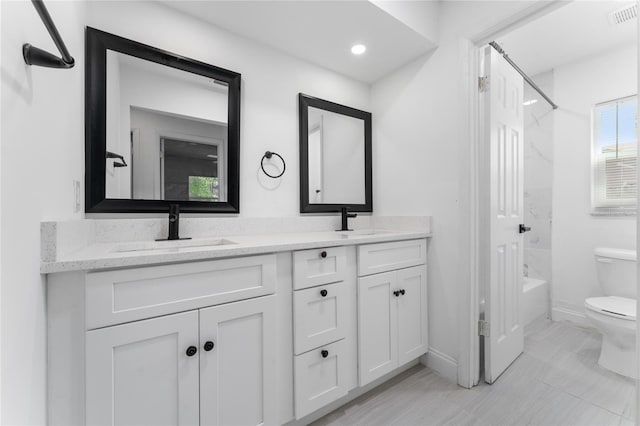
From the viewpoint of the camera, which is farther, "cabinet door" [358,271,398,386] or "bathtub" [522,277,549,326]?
"bathtub" [522,277,549,326]

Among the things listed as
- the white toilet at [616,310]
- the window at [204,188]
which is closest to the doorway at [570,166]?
the white toilet at [616,310]

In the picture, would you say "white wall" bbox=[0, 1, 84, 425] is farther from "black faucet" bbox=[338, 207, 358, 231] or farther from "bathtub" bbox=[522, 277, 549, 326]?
"bathtub" bbox=[522, 277, 549, 326]

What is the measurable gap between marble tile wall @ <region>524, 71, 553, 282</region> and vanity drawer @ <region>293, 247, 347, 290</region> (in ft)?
8.08

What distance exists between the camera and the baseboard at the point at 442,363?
1653 millimetres

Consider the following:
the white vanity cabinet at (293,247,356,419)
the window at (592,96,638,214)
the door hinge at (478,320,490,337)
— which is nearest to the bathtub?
the window at (592,96,638,214)

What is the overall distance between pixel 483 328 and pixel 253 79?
212cm

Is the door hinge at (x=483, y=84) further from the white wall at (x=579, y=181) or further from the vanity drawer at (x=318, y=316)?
the white wall at (x=579, y=181)

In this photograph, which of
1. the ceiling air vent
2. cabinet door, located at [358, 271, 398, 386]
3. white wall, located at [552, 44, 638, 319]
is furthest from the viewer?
white wall, located at [552, 44, 638, 319]

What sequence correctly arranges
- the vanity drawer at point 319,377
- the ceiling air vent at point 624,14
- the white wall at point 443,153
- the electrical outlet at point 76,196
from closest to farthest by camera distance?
the electrical outlet at point 76,196
the vanity drawer at point 319,377
the white wall at point 443,153
the ceiling air vent at point 624,14

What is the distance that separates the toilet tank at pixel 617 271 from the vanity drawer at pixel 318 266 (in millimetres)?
2240

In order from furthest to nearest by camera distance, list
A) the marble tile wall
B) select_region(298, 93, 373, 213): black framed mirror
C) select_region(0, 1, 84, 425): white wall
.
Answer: the marble tile wall → select_region(298, 93, 373, 213): black framed mirror → select_region(0, 1, 84, 425): white wall

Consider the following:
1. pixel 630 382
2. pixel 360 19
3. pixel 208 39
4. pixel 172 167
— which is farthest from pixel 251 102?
pixel 630 382

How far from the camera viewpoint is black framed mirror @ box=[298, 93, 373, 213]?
6.32 feet

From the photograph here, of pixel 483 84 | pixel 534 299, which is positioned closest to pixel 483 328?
pixel 534 299
